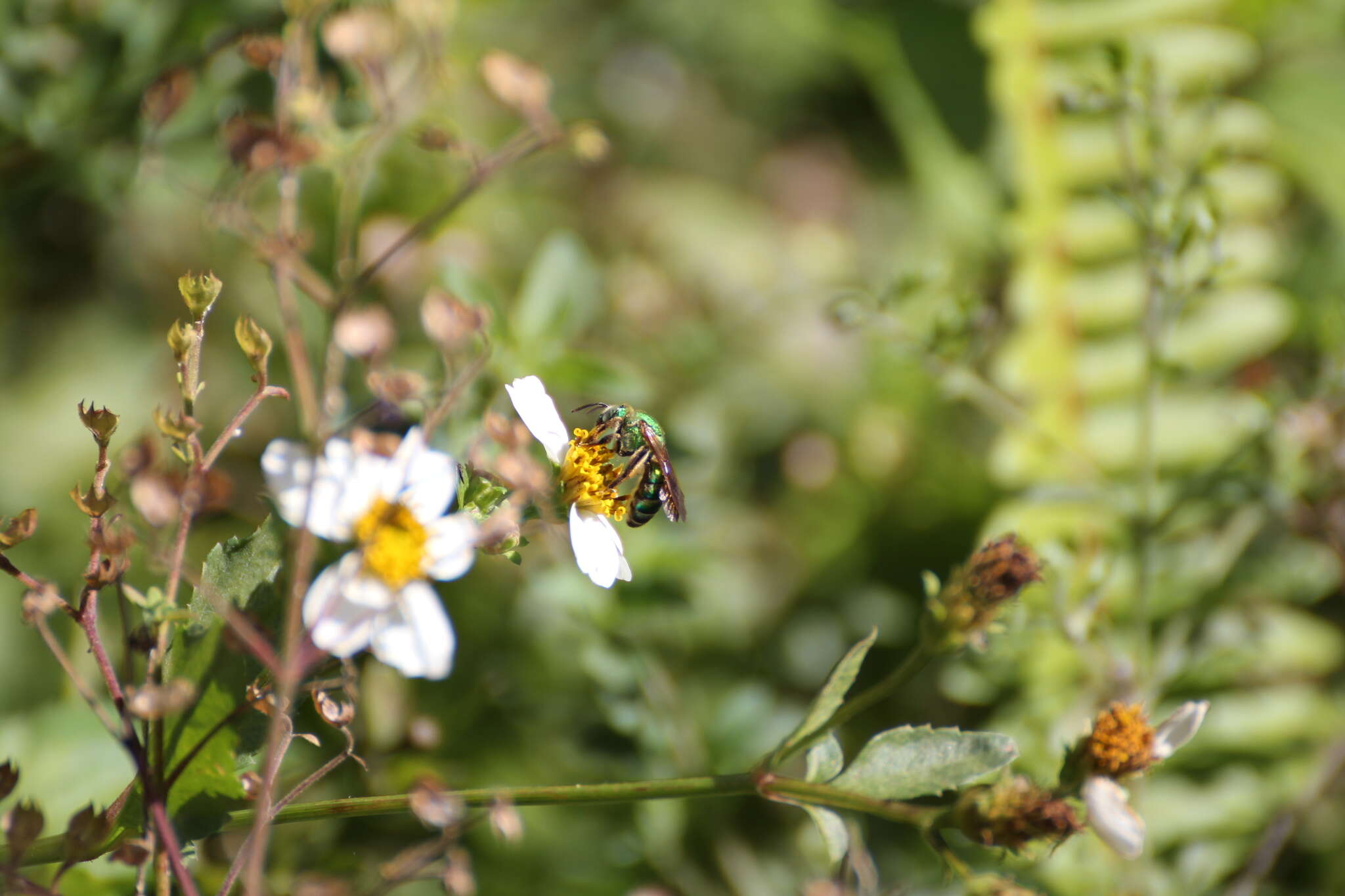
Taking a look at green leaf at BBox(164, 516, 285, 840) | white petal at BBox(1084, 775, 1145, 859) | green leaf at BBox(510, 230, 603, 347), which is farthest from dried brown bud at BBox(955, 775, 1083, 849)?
green leaf at BBox(510, 230, 603, 347)

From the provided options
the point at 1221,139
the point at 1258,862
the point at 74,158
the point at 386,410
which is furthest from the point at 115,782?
the point at 1221,139

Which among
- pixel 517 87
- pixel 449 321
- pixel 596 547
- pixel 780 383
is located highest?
pixel 517 87

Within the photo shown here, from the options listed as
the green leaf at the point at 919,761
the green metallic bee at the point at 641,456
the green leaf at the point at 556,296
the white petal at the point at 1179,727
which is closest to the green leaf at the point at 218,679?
the green metallic bee at the point at 641,456

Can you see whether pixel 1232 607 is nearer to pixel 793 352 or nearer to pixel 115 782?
pixel 793 352

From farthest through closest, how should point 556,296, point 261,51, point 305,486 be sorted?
1. point 556,296
2. point 261,51
3. point 305,486

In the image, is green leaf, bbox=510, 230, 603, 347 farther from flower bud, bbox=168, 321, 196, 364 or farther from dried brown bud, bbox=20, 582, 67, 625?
dried brown bud, bbox=20, 582, 67, 625

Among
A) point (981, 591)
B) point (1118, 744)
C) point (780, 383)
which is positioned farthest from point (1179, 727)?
point (780, 383)

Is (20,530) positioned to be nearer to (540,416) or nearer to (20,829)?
(20,829)
